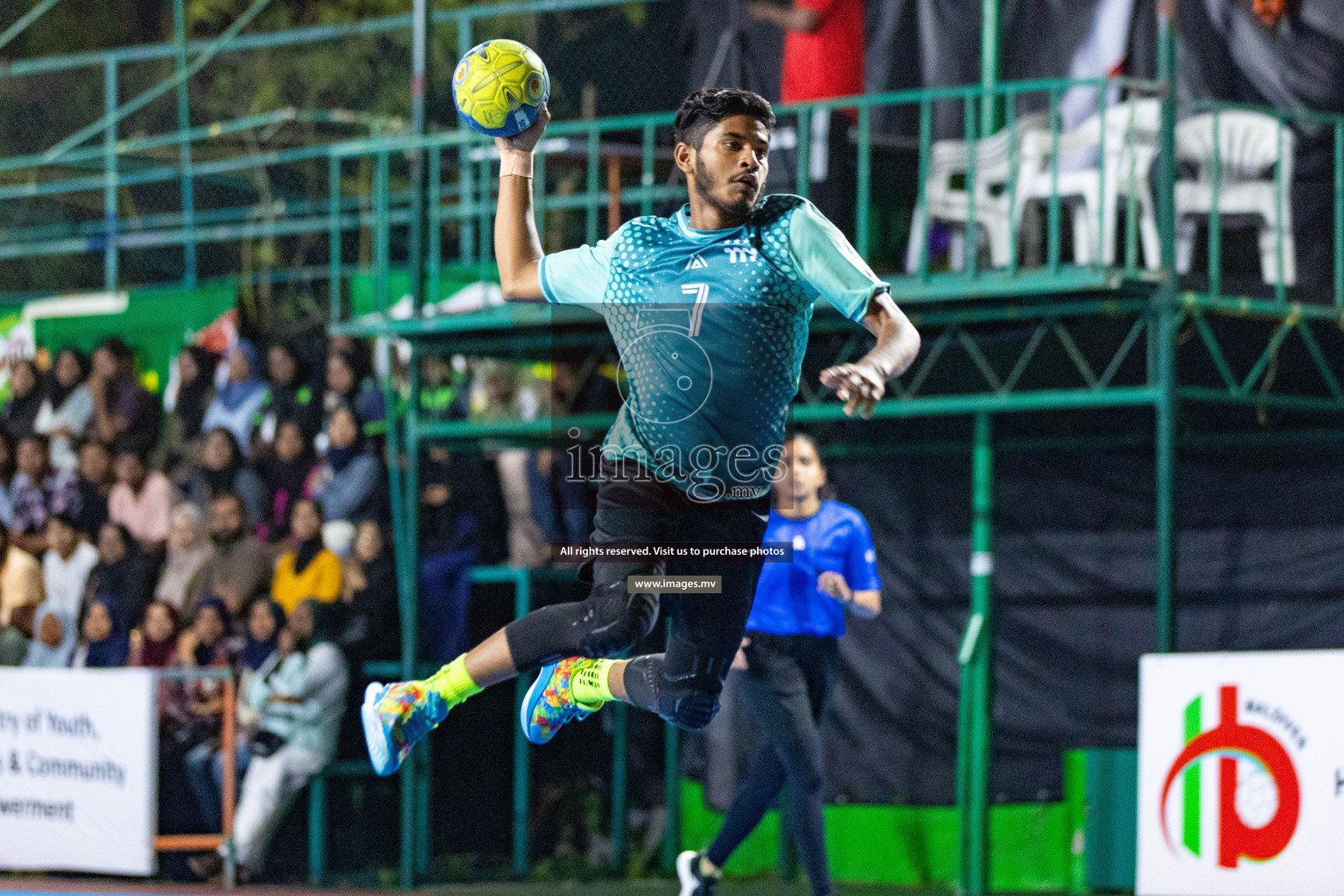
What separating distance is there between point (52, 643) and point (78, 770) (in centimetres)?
141

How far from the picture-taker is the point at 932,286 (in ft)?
29.1

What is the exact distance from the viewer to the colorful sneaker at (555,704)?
5438 millimetres

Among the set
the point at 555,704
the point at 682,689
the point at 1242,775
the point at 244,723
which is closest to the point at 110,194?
the point at 244,723

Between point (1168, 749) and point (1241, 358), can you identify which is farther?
point (1241, 358)

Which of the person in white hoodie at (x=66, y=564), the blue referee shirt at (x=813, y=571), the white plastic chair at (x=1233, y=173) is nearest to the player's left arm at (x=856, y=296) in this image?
the blue referee shirt at (x=813, y=571)

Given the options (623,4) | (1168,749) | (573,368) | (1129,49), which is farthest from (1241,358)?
(623,4)

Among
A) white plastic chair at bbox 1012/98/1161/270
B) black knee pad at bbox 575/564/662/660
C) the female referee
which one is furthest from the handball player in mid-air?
white plastic chair at bbox 1012/98/1161/270

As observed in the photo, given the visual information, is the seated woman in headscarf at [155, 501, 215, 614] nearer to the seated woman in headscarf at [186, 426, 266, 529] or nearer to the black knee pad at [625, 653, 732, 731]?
the seated woman in headscarf at [186, 426, 266, 529]

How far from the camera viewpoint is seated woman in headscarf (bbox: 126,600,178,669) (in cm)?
1020

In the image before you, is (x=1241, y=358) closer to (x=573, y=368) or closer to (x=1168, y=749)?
(x=1168, y=749)

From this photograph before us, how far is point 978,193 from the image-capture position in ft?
31.9

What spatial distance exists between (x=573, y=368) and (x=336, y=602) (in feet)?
5.77

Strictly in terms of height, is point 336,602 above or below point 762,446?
below

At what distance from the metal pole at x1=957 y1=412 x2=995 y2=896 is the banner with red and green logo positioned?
1291 mm
